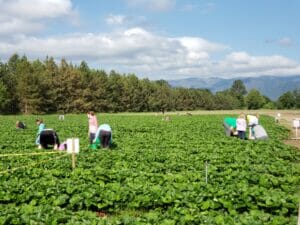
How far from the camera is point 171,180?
1134 centimetres

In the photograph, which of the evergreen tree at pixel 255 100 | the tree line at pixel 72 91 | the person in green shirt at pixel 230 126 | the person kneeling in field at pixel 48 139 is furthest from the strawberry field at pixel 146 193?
the evergreen tree at pixel 255 100

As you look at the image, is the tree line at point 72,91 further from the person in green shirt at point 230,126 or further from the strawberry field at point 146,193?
the strawberry field at point 146,193

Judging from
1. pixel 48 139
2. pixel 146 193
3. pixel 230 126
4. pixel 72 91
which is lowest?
pixel 146 193

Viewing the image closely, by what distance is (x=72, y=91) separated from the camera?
4077 inches

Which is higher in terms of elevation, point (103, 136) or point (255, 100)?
point (255, 100)

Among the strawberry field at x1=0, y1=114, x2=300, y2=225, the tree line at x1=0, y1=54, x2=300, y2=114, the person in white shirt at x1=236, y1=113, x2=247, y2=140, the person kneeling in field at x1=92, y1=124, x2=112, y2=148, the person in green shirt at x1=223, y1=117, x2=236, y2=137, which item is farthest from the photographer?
the tree line at x1=0, y1=54, x2=300, y2=114

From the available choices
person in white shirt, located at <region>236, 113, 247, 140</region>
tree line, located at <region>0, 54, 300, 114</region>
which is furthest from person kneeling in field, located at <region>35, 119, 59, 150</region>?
tree line, located at <region>0, 54, 300, 114</region>

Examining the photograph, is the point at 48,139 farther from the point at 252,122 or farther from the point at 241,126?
the point at 252,122

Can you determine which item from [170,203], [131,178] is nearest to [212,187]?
[170,203]

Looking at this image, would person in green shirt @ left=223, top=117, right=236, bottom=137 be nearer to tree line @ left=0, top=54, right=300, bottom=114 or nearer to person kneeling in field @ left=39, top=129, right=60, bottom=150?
person kneeling in field @ left=39, top=129, right=60, bottom=150

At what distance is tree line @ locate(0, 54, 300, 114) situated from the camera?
9412 centimetres

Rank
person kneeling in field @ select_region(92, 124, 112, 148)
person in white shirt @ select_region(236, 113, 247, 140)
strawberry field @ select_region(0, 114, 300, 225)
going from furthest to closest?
person in white shirt @ select_region(236, 113, 247, 140), person kneeling in field @ select_region(92, 124, 112, 148), strawberry field @ select_region(0, 114, 300, 225)

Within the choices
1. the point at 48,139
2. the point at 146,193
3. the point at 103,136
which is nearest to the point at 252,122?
the point at 103,136

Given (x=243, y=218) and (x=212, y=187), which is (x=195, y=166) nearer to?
(x=212, y=187)
